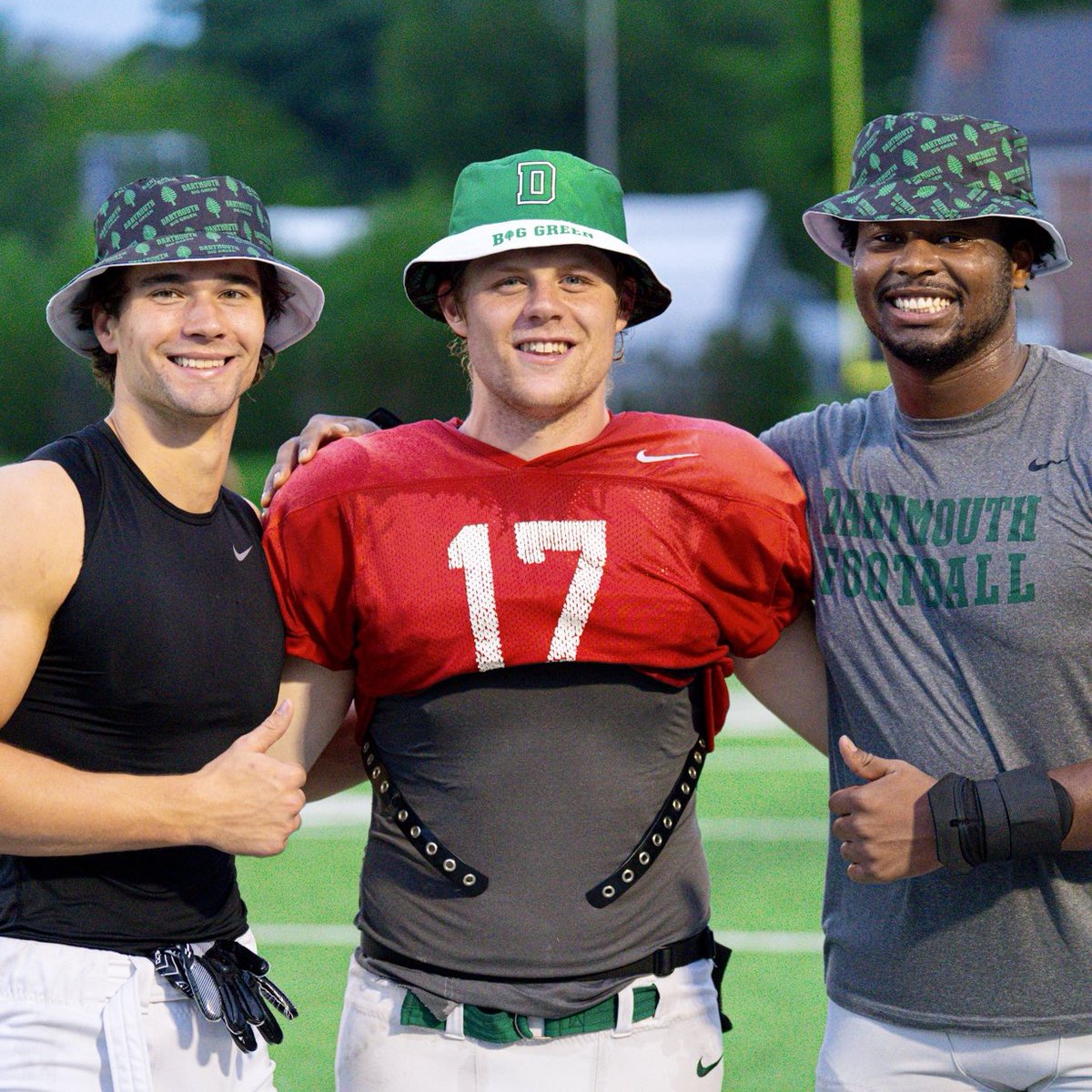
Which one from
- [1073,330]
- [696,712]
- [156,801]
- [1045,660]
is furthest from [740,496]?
[1073,330]

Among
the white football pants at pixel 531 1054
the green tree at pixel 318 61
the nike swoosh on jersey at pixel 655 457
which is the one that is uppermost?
the green tree at pixel 318 61

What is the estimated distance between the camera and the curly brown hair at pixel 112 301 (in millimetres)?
3389

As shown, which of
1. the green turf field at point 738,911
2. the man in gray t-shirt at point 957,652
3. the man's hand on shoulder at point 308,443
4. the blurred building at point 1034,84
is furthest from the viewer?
the blurred building at point 1034,84

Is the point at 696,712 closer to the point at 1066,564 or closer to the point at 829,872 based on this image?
the point at 829,872

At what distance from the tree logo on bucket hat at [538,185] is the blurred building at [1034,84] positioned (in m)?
34.7

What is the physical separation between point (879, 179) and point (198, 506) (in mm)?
1417

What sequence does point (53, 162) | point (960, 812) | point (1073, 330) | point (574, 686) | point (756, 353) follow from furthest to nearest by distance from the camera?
1. point (53, 162)
2. point (1073, 330)
3. point (756, 353)
4. point (574, 686)
5. point (960, 812)

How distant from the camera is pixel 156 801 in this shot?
9.88 ft

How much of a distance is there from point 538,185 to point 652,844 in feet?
4.07

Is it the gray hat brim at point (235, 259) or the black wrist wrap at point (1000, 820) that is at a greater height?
the gray hat brim at point (235, 259)

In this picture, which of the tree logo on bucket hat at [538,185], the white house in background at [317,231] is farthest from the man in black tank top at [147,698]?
the white house in background at [317,231]

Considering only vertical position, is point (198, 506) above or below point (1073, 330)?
below

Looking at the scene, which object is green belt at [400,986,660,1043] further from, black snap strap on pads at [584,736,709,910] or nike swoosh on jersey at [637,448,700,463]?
nike swoosh on jersey at [637,448,700,463]

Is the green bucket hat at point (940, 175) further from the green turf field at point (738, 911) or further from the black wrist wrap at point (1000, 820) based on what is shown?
the green turf field at point (738, 911)
